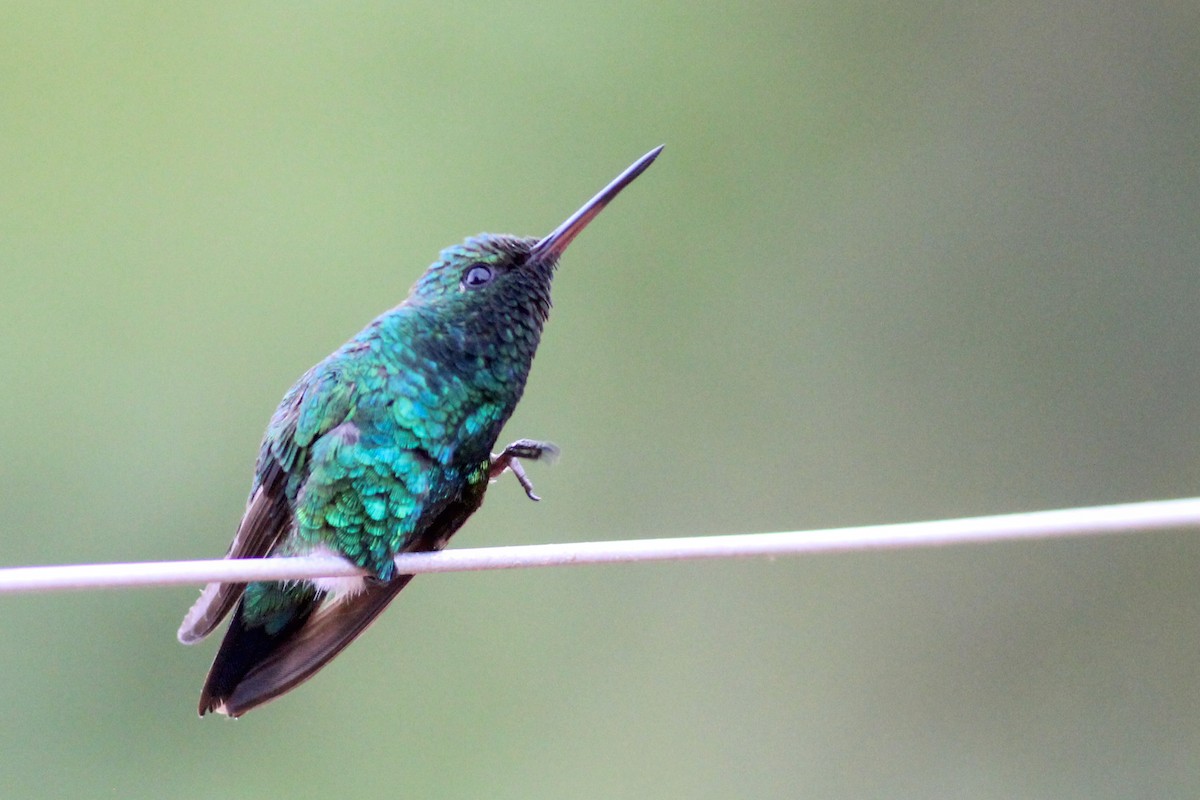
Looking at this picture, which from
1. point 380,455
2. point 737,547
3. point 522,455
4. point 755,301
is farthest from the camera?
point 755,301

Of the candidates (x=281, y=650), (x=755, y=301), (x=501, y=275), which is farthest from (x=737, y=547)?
(x=755, y=301)

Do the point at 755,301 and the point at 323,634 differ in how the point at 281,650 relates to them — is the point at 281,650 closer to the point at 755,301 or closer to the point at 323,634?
the point at 323,634

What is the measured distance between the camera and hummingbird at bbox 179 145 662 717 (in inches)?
54.0

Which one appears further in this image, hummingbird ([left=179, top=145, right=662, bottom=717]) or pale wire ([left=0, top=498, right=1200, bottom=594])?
hummingbird ([left=179, top=145, right=662, bottom=717])

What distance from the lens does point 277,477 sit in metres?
1.46

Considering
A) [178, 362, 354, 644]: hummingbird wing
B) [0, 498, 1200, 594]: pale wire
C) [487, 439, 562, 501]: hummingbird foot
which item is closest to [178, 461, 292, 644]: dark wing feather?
[178, 362, 354, 644]: hummingbird wing

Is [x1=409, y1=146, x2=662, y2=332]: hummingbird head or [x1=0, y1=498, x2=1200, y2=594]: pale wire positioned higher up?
[x1=409, y1=146, x2=662, y2=332]: hummingbird head

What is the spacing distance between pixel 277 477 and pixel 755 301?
5.71 ft

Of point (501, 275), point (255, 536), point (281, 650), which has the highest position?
point (501, 275)

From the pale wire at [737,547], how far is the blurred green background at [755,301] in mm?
1764

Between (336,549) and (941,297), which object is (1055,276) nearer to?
(941,297)

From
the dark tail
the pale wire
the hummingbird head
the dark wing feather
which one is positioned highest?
the hummingbird head

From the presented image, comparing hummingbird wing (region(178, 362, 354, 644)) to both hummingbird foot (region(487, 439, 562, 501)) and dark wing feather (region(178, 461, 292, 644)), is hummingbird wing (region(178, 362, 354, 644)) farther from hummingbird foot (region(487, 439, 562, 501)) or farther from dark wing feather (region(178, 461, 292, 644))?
hummingbird foot (region(487, 439, 562, 501))

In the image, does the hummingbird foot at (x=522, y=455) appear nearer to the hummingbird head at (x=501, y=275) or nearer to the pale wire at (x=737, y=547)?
the hummingbird head at (x=501, y=275)
